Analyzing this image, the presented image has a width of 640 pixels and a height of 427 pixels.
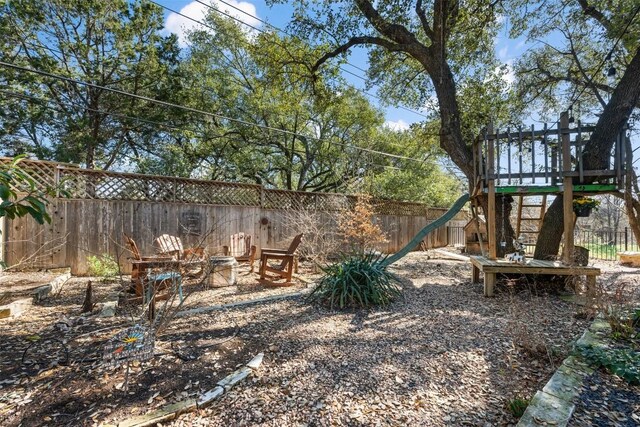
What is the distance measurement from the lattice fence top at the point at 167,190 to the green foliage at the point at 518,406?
16.8 ft

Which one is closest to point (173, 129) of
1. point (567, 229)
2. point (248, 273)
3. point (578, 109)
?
point (248, 273)

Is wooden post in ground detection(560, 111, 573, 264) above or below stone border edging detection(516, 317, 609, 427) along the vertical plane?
above

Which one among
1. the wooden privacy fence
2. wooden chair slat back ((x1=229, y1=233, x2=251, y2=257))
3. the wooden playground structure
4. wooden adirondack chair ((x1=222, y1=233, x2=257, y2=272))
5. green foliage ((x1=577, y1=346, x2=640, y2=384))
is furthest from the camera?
wooden chair slat back ((x1=229, y1=233, x2=251, y2=257))

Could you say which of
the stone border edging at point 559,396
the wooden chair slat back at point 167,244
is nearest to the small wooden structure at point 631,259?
the stone border edging at point 559,396

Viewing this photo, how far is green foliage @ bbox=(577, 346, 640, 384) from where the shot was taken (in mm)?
1850

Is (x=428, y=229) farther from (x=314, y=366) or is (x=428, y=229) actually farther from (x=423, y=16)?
(x=314, y=366)

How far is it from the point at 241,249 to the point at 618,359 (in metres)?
5.81

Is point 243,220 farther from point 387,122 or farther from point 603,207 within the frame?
point 603,207

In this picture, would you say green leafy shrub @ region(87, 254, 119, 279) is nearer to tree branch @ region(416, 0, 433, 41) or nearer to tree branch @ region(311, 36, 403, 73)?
tree branch @ region(311, 36, 403, 73)

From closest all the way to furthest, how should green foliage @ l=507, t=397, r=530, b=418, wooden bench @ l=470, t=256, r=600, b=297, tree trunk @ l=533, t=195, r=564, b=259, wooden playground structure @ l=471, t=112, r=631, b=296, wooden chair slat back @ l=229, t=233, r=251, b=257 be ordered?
green foliage @ l=507, t=397, r=530, b=418, wooden bench @ l=470, t=256, r=600, b=297, wooden playground structure @ l=471, t=112, r=631, b=296, tree trunk @ l=533, t=195, r=564, b=259, wooden chair slat back @ l=229, t=233, r=251, b=257

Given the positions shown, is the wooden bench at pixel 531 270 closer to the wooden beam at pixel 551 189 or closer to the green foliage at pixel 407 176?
the wooden beam at pixel 551 189

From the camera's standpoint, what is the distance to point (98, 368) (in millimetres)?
2059

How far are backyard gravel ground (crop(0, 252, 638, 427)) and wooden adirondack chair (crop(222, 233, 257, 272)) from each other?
2426 millimetres

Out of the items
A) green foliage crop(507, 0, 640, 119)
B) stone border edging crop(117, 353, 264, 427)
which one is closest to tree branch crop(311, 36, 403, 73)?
green foliage crop(507, 0, 640, 119)
